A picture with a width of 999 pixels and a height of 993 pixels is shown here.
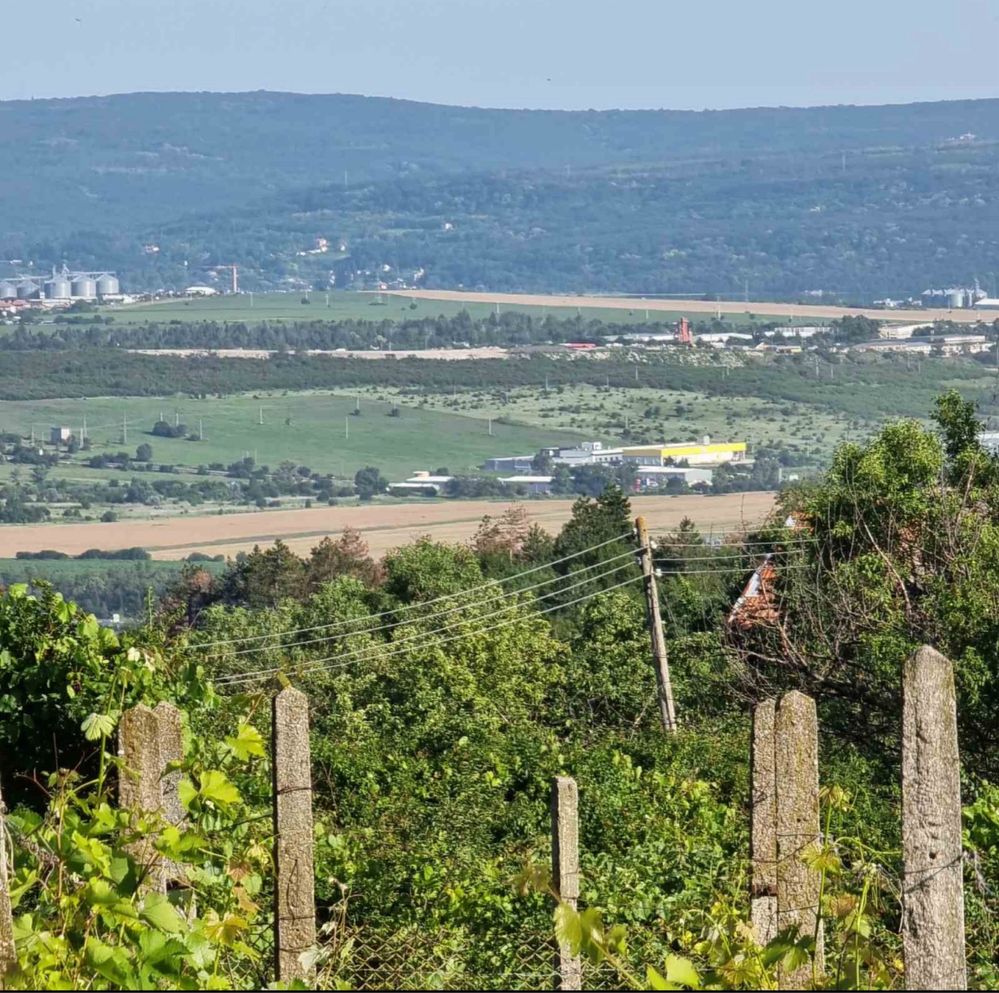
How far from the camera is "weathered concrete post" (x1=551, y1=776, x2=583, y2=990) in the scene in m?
4.15

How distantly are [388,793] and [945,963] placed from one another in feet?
25.6

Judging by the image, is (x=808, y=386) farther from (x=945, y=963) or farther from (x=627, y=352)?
(x=945, y=963)

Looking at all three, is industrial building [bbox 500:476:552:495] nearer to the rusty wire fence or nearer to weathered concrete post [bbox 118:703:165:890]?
the rusty wire fence

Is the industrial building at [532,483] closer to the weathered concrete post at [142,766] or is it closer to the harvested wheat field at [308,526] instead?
the harvested wheat field at [308,526]

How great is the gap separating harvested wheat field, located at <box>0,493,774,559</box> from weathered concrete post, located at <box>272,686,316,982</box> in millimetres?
61467

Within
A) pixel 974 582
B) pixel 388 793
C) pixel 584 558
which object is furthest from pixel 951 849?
pixel 584 558

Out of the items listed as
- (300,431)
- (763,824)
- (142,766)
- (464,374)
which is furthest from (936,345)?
(142,766)

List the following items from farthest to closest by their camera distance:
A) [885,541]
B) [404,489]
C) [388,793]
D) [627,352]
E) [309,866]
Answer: [627,352] → [404,489] → [885,541] → [388,793] → [309,866]

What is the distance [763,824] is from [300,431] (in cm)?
14229

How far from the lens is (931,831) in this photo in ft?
11.4

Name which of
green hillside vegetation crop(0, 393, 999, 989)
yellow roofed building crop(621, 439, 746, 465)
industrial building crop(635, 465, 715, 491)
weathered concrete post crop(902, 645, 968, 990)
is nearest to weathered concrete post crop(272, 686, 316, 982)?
green hillside vegetation crop(0, 393, 999, 989)

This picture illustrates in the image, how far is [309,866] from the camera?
4246 mm

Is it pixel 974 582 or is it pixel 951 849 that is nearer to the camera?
pixel 951 849

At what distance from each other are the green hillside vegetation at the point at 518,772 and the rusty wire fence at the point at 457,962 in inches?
0.8
